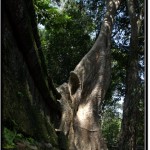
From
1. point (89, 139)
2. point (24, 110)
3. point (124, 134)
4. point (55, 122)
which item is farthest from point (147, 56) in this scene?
point (124, 134)

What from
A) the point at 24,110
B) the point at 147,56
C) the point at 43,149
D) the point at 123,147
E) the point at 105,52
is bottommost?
the point at 123,147

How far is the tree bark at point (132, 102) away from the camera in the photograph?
915cm

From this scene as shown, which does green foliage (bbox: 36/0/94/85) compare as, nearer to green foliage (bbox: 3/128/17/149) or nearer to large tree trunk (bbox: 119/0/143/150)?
large tree trunk (bbox: 119/0/143/150)

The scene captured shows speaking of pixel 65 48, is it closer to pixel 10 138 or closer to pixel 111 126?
pixel 111 126

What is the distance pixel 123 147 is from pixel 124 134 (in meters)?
0.34

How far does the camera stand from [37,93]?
17.3 ft

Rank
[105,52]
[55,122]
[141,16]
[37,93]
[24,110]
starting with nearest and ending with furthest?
[24,110]
[37,93]
[55,122]
[105,52]
[141,16]

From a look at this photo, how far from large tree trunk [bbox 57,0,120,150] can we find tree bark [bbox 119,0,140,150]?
2.35ft

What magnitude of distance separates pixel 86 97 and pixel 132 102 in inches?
57.5

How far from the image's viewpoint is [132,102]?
9.78m

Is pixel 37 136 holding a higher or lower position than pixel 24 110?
lower

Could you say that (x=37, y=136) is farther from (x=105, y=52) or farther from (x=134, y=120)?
(x=105, y=52)

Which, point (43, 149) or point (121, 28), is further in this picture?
point (121, 28)

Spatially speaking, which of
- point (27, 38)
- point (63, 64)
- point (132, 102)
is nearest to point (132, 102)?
point (132, 102)
